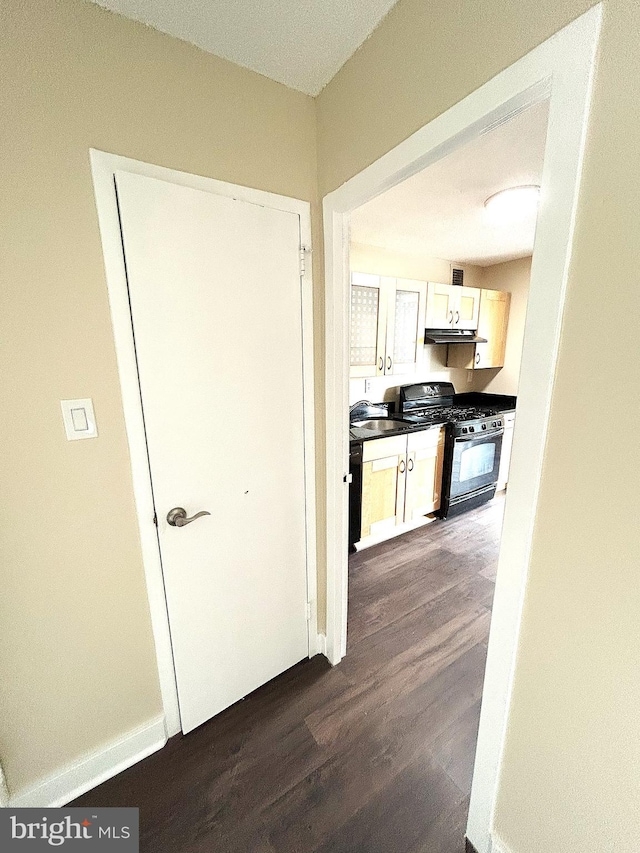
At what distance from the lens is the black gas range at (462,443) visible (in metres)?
3.03

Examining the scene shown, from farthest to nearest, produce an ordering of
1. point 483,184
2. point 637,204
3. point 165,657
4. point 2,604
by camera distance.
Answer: point 483,184 → point 165,657 → point 2,604 → point 637,204

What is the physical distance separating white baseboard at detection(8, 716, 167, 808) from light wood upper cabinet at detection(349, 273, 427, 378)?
7.92 ft

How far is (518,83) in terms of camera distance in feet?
2.40

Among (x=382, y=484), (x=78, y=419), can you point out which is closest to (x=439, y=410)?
(x=382, y=484)

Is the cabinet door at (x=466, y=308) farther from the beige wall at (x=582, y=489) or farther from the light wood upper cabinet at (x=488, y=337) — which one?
the beige wall at (x=582, y=489)

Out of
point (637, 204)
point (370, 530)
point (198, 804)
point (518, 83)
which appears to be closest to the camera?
point (637, 204)

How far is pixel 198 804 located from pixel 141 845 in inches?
7.1

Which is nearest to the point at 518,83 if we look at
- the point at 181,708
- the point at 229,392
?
the point at 229,392

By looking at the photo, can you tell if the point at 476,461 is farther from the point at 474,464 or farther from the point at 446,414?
the point at 446,414

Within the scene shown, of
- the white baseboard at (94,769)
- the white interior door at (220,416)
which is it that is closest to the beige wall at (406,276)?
the white interior door at (220,416)

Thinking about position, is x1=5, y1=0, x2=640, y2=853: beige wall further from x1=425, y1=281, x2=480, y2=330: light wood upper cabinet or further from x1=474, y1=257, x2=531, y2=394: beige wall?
x1=474, y1=257, x2=531, y2=394: beige wall

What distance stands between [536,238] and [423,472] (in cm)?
238

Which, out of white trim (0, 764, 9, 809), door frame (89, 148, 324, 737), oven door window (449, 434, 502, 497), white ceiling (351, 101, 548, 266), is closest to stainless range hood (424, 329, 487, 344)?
white ceiling (351, 101, 548, 266)

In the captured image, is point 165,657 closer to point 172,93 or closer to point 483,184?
point 172,93
